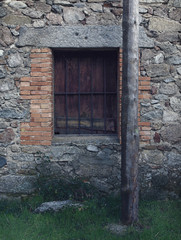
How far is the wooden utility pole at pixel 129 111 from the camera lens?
9.30ft

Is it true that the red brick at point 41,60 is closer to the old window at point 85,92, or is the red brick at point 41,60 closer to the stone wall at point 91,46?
the stone wall at point 91,46

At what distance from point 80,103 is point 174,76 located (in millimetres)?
1472

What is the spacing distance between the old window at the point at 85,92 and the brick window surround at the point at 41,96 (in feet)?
0.82

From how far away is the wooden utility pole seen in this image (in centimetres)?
284

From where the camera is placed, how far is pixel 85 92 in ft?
12.7

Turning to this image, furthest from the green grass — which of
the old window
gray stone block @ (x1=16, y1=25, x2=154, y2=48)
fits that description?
gray stone block @ (x1=16, y1=25, x2=154, y2=48)

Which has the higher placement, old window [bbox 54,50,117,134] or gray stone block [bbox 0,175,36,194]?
old window [bbox 54,50,117,134]

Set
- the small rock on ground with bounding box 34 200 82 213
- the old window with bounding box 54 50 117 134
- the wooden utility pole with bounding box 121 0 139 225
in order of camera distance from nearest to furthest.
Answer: the wooden utility pole with bounding box 121 0 139 225, the small rock on ground with bounding box 34 200 82 213, the old window with bounding box 54 50 117 134

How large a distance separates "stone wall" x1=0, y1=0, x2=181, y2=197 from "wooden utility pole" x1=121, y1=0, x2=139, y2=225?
736 millimetres

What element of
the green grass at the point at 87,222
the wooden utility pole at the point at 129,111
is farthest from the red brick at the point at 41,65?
the green grass at the point at 87,222

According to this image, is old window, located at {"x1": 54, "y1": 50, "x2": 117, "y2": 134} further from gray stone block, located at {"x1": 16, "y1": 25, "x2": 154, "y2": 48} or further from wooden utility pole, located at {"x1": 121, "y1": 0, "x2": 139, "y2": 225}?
wooden utility pole, located at {"x1": 121, "y1": 0, "x2": 139, "y2": 225}

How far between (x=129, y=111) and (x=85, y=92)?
47.1 inches

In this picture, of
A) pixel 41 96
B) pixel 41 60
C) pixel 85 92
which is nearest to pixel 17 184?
pixel 41 96

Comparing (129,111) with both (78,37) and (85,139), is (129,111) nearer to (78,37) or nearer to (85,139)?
(85,139)
